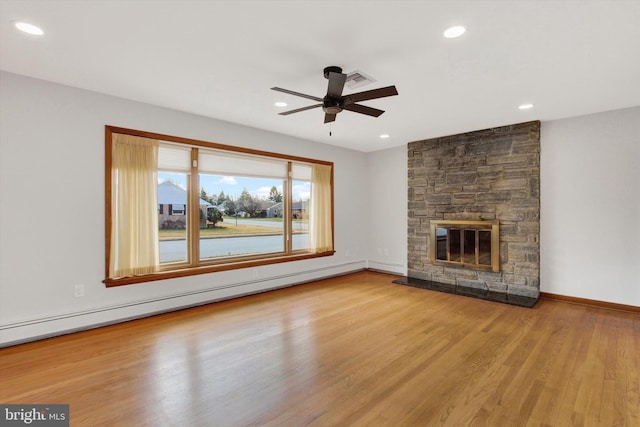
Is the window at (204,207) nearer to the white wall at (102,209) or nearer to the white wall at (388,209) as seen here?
the white wall at (102,209)

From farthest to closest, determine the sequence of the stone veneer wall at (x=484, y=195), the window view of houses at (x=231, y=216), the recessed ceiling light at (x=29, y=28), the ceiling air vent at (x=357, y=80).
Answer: the stone veneer wall at (x=484, y=195) < the window view of houses at (x=231, y=216) < the ceiling air vent at (x=357, y=80) < the recessed ceiling light at (x=29, y=28)

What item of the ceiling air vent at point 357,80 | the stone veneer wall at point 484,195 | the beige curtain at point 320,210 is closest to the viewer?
the ceiling air vent at point 357,80

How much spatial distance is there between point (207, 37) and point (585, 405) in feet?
12.5

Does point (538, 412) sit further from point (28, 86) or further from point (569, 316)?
point (28, 86)

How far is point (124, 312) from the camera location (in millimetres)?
3600

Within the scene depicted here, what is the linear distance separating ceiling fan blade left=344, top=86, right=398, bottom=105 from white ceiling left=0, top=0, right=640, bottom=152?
12.4 inches

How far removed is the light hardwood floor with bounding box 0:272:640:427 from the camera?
78.4 inches

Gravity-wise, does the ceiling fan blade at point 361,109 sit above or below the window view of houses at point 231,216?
above

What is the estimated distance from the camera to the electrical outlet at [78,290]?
10.8 feet

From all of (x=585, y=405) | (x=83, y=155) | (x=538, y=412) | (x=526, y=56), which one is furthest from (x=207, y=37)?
(x=585, y=405)

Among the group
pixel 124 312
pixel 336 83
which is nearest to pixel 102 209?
pixel 124 312

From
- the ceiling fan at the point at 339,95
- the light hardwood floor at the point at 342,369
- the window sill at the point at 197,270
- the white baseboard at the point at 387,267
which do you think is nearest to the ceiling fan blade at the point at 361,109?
the ceiling fan at the point at 339,95

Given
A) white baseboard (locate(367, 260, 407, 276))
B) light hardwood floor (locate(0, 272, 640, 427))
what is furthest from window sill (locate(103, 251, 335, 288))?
white baseboard (locate(367, 260, 407, 276))

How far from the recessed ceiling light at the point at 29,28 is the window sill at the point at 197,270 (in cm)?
244
